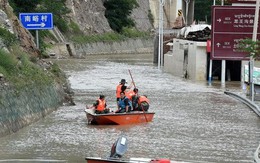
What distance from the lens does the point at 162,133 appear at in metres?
24.6

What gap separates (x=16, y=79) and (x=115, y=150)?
9.51 m

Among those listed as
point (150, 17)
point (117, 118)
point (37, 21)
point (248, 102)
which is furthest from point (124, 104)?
point (150, 17)

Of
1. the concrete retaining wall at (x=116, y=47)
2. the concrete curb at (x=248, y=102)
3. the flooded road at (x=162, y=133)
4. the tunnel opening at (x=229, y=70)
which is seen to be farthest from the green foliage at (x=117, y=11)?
the flooded road at (x=162, y=133)

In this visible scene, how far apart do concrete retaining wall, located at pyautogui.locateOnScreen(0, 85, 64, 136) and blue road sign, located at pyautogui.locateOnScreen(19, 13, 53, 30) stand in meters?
14.5

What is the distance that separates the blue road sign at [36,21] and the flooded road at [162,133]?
644 cm

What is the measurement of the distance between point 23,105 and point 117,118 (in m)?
3.46

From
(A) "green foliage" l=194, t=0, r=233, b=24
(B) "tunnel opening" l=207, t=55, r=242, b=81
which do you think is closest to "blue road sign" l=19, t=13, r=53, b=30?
(B) "tunnel opening" l=207, t=55, r=242, b=81

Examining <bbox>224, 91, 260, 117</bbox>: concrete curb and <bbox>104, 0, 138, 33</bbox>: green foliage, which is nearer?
<bbox>224, 91, 260, 117</bbox>: concrete curb

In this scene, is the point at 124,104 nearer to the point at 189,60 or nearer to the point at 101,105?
the point at 101,105

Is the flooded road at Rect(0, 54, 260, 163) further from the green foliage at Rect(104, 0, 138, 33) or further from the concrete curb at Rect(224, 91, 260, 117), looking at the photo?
the green foliage at Rect(104, 0, 138, 33)

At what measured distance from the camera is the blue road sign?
4391 centimetres

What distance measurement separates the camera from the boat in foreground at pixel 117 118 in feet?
84.6

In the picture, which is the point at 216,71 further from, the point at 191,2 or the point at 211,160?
the point at 191,2

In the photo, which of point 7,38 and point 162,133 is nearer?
point 162,133
